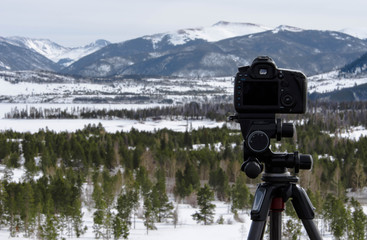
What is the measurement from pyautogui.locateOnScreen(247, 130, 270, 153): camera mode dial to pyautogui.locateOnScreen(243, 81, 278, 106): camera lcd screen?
1.09ft

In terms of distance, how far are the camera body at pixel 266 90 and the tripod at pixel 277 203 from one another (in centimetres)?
71

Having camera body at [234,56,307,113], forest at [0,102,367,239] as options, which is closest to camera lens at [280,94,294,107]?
camera body at [234,56,307,113]

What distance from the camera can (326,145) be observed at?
93.0m

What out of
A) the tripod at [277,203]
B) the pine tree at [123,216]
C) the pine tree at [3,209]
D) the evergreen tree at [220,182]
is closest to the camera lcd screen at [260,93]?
the tripod at [277,203]

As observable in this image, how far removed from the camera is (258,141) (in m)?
4.69

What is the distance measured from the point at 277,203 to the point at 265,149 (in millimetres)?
693

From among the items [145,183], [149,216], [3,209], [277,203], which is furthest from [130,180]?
[277,203]

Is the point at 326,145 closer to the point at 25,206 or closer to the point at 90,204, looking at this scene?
the point at 90,204

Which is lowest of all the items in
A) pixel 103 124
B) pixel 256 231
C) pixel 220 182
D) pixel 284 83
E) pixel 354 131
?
pixel 103 124

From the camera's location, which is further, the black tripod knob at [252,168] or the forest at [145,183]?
the forest at [145,183]

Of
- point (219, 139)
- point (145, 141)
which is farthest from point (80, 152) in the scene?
point (219, 139)

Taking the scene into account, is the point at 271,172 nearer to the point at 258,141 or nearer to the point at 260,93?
the point at 258,141

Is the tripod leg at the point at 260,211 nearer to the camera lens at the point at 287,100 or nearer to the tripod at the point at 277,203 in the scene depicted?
the tripod at the point at 277,203

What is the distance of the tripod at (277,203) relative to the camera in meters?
4.73
